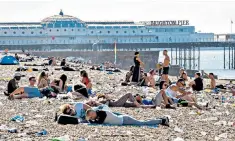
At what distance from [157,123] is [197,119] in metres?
1.67

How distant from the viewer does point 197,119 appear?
1527 centimetres

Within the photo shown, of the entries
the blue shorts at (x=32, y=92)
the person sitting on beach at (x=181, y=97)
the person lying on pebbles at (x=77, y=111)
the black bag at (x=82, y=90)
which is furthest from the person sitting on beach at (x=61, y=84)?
the person lying on pebbles at (x=77, y=111)

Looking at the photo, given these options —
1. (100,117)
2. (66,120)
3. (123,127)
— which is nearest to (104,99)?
(100,117)

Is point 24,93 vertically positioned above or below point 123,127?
above

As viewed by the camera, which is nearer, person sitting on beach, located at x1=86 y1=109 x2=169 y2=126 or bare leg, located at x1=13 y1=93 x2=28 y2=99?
person sitting on beach, located at x1=86 y1=109 x2=169 y2=126

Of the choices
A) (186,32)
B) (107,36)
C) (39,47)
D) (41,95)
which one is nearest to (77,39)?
(107,36)

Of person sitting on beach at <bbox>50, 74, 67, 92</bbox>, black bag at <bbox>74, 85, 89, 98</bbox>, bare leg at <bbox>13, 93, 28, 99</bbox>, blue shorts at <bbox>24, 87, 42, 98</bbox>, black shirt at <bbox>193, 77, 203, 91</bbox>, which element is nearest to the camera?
bare leg at <bbox>13, 93, 28, 99</bbox>

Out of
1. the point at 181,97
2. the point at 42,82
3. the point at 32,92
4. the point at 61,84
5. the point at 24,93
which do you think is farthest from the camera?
the point at 42,82

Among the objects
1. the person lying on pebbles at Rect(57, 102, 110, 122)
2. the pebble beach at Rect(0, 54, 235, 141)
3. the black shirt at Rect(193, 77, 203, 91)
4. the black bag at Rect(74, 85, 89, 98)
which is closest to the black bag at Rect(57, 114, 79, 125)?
the pebble beach at Rect(0, 54, 235, 141)

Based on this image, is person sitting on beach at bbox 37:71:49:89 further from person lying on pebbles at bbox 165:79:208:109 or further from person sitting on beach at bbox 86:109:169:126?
person sitting on beach at bbox 86:109:169:126

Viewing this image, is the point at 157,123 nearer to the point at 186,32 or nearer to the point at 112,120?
the point at 112,120

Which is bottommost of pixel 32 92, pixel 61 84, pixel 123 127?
pixel 123 127

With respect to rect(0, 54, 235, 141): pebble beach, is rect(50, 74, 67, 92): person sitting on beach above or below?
above

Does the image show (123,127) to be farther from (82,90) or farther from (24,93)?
(24,93)
